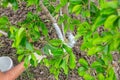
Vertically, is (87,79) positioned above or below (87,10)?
below

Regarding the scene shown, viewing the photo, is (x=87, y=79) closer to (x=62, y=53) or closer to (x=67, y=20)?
(x=62, y=53)

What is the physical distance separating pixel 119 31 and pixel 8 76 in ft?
4.28

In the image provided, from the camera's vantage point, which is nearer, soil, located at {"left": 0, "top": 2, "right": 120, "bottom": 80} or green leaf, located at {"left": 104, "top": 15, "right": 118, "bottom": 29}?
green leaf, located at {"left": 104, "top": 15, "right": 118, "bottom": 29}

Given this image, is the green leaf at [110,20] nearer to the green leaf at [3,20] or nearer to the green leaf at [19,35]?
the green leaf at [19,35]

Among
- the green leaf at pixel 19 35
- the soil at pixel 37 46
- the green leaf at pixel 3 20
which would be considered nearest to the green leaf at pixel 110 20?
the green leaf at pixel 19 35

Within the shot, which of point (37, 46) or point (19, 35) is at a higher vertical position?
point (19, 35)

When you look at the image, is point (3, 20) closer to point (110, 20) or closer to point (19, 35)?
point (19, 35)

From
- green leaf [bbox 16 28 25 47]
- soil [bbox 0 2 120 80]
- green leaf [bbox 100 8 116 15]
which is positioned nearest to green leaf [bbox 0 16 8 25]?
green leaf [bbox 16 28 25 47]

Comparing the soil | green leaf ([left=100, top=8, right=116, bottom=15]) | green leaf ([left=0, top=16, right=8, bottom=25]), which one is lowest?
the soil

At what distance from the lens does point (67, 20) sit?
53.1 inches

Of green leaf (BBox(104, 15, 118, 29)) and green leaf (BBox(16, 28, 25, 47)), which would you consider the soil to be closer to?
green leaf (BBox(16, 28, 25, 47))

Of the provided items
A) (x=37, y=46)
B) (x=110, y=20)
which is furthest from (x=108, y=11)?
(x=37, y=46)

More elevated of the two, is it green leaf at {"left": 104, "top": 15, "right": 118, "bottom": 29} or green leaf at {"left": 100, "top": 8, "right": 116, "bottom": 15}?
green leaf at {"left": 100, "top": 8, "right": 116, "bottom": 15}

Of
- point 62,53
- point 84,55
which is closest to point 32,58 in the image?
point 62,53
